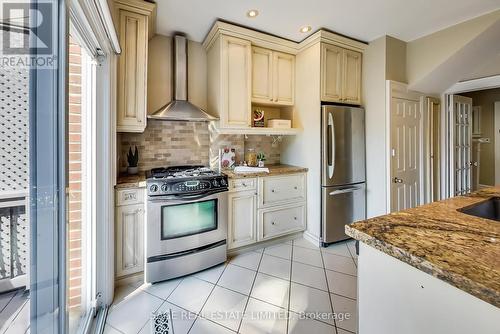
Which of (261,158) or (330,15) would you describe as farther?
(261,158)

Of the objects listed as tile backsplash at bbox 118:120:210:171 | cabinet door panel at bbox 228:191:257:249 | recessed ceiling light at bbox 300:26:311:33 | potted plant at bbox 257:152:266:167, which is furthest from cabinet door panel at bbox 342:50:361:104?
tile backsplash at bbox 118:120:210:171

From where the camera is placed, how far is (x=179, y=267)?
82.7 inches

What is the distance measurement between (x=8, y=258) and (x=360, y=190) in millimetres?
3113

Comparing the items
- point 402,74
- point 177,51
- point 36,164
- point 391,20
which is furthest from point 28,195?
point 402,74

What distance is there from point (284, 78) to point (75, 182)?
102 inches

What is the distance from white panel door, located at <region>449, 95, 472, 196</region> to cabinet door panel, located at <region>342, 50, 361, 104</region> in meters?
1.65

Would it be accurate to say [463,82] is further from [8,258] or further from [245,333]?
[8,258]

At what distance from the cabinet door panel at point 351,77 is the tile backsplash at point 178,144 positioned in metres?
1.37

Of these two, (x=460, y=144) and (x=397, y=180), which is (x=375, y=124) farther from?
(x=460, y=144)

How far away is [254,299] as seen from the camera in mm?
1830

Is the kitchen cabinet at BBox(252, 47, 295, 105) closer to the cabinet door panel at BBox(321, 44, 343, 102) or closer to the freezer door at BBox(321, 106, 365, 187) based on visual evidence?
the cabinet door panel at BBox(321, 44, 343, 102)

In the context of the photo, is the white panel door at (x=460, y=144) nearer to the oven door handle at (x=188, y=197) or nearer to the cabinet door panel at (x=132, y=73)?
the oven door handle at (x=188, y=197)

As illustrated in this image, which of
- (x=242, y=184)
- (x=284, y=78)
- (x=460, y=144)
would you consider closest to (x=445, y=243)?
(x=242, y=184)
